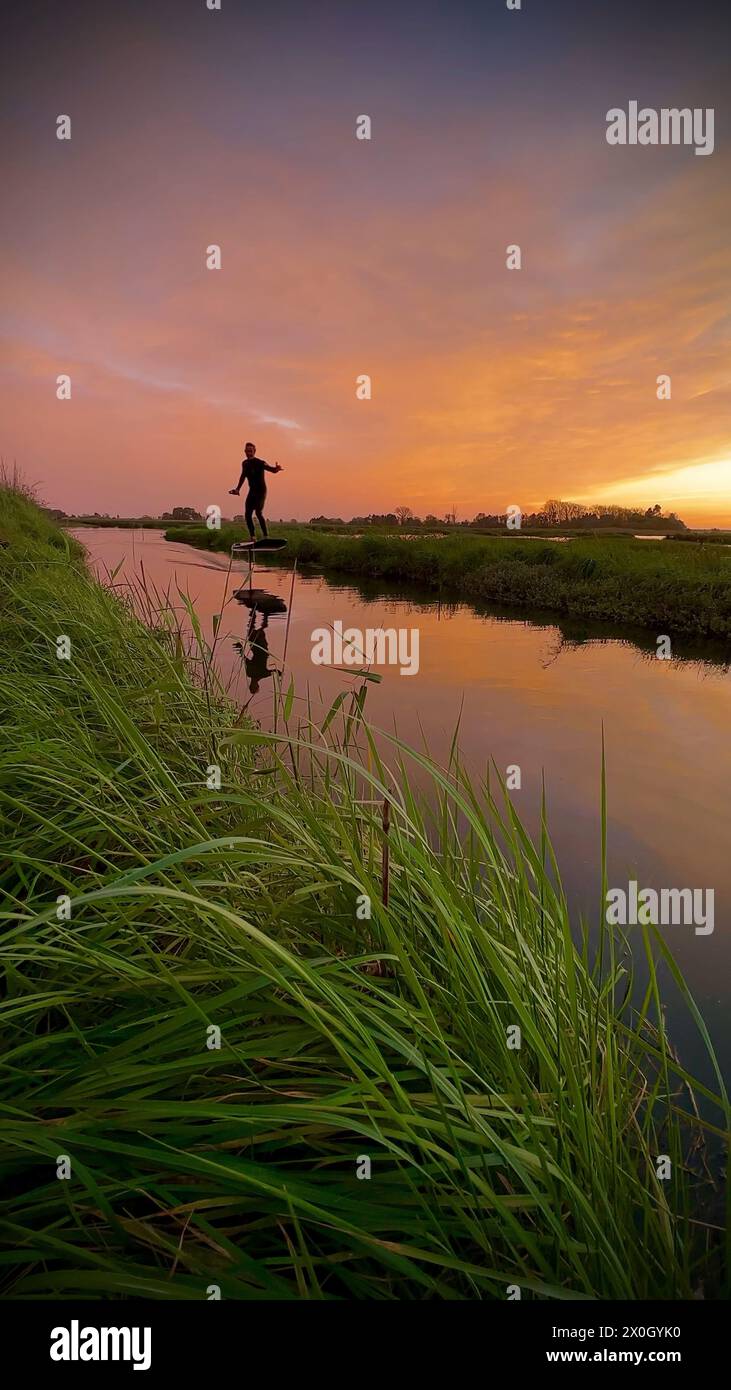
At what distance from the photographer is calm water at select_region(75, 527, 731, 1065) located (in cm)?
371

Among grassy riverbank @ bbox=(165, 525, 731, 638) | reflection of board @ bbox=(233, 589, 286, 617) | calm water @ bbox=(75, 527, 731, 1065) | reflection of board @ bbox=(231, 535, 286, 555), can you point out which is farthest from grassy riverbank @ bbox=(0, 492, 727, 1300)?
grassy riverbank @ bbox=(165, 525, 731, 638)

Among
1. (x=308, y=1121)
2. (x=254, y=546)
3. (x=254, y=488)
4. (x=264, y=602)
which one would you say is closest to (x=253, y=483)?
(x=254, y=488)

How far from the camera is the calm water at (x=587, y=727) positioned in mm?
3711

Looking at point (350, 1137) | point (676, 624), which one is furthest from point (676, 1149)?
point (676, 624)

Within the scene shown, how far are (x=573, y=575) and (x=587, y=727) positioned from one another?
10297 millimetres

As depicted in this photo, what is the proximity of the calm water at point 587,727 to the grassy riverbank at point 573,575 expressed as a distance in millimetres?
1493

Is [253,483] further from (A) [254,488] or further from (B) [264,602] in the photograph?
(B) [264,602]

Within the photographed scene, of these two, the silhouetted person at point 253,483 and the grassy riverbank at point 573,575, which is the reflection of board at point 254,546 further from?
the grassy riverbank at point 573,575

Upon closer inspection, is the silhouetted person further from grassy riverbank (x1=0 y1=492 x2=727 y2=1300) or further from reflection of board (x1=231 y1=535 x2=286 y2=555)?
grassy riverbank (x1=0 y1=492 x2=727 y2=1300)

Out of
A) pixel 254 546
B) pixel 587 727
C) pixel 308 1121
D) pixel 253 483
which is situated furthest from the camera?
pixel 253 483

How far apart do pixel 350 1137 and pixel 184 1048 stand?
0.36 meters

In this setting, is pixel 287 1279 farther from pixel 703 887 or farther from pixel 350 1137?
pixel 703 887

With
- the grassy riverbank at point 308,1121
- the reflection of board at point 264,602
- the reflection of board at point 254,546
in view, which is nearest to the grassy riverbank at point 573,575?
the reflection of board at point 264,602

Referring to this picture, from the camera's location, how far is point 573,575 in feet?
51.5
